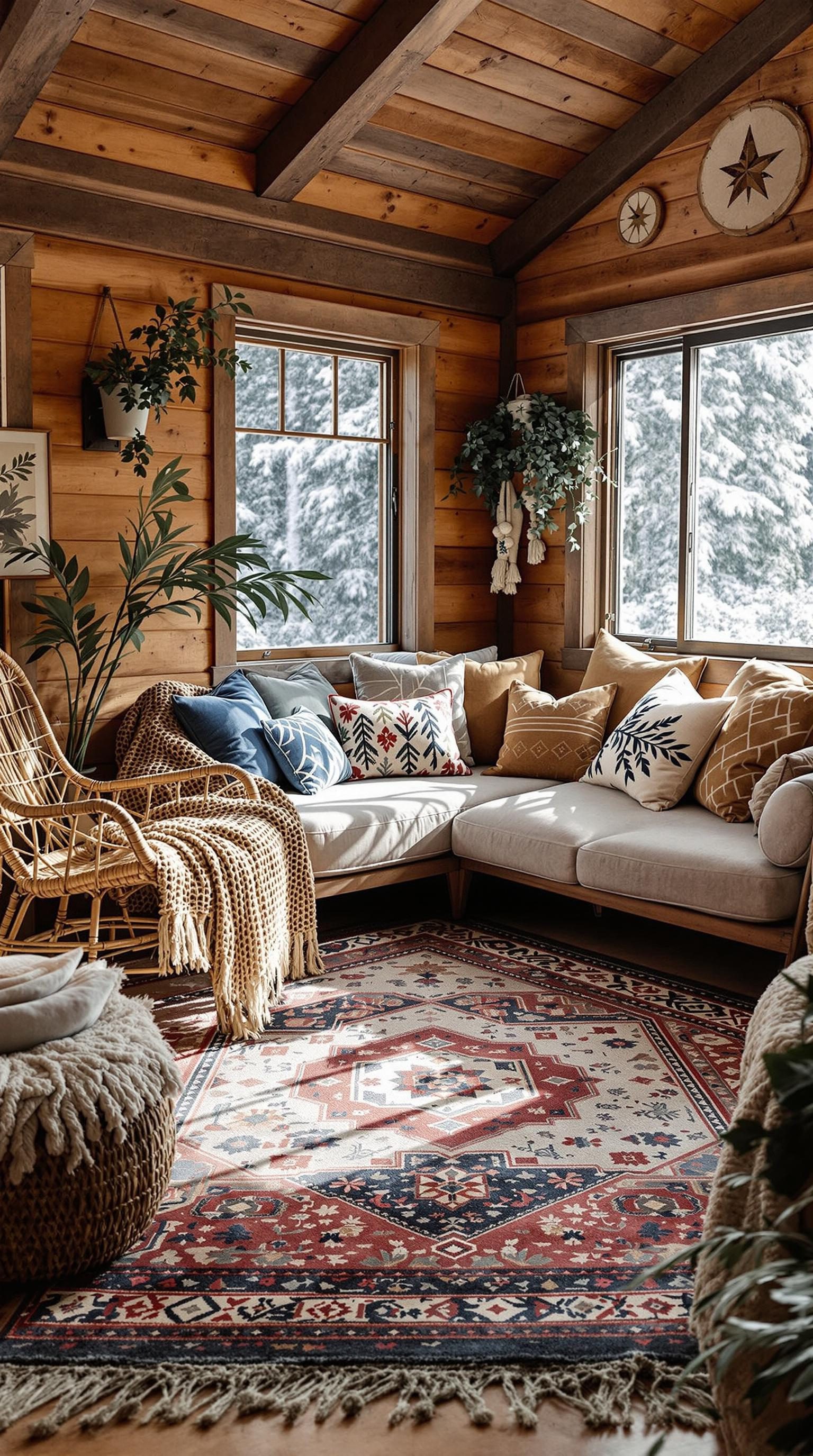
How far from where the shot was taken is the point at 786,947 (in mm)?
3334

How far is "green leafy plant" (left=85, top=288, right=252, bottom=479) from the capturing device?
3.98 metres

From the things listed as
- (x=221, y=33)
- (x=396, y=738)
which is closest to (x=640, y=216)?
(x=221, y=33)

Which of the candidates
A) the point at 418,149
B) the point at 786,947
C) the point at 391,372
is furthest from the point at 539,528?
the point at 786,947

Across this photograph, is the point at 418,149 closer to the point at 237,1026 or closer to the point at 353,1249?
the point at 237,1026

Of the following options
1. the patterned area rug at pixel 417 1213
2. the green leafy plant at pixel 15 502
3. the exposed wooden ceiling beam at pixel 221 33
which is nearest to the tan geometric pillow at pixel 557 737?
the patterned area rug at pixel 417 1213

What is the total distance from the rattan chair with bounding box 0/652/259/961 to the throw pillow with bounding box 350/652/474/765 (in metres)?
0.95

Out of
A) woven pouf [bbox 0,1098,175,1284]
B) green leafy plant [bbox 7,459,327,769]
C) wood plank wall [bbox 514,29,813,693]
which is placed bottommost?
woven pouf [bbox 0,1098,175,1284]

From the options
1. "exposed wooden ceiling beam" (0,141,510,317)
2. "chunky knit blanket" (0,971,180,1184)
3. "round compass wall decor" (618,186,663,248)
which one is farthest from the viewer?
"round compass wall decor" (618,186,663,248)

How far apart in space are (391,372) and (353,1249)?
3.86 metres

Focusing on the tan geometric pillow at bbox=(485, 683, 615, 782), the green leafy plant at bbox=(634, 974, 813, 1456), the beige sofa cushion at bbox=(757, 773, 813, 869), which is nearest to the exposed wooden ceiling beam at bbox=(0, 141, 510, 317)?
the tan geometric pillow at bbox=(485, 683, 615, 782)

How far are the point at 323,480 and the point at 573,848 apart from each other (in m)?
2.00

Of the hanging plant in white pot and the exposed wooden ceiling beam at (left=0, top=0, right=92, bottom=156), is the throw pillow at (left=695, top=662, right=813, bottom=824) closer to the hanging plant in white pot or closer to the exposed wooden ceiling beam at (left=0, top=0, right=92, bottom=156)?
the hanging plant in white pot

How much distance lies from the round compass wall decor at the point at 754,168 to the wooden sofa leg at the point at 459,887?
8.27 ft

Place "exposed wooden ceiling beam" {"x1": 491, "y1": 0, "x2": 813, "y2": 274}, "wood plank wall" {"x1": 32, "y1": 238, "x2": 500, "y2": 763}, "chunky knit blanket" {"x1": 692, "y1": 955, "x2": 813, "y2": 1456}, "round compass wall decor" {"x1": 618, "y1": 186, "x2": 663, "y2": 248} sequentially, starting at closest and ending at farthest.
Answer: "chunky knit blanket" {"x1": 692, "y1": 955, "x2": 813, "y2": 1456}
"wood plank wall" {"x1": 32, "y1": 238, "x2": 500, "y2": 763}
"exposed wooden ceiling beam" {"x1": 491, "y1": 0, "x2": 813, "y2": 274}
"round compass wall decor" {"x1": 618, "y1": 186, "x2": 663, "y2": 248}
